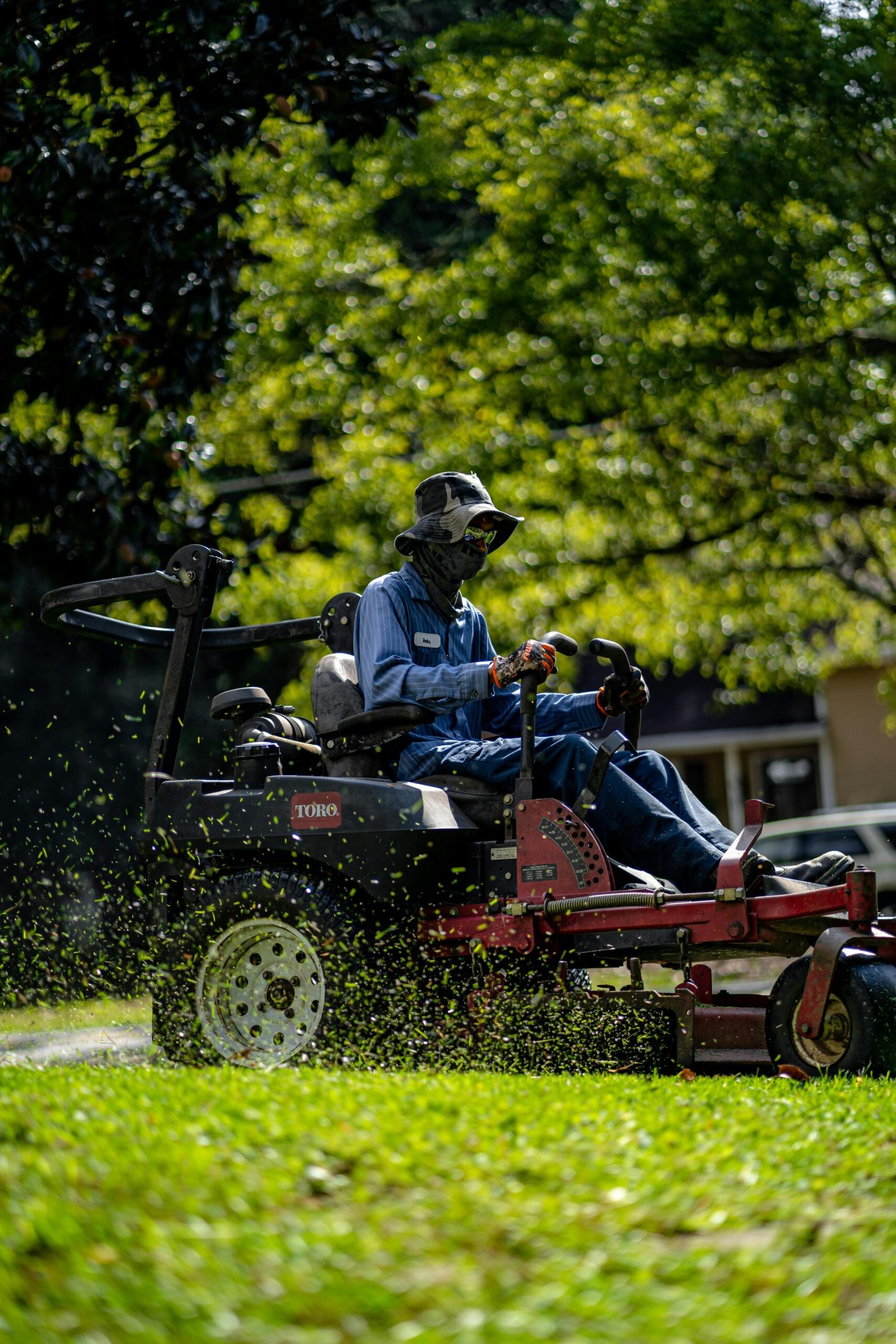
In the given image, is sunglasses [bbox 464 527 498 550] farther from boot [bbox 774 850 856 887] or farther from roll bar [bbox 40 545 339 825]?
boot [bbox 774 850 856 887]

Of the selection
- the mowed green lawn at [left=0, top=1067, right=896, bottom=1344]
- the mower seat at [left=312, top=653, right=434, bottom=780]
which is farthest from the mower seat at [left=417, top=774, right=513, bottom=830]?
the mowed green lawn at [left=0, top=1067, right=896, bottom=1344]

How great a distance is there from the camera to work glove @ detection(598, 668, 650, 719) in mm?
6746

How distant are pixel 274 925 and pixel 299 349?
13.9m

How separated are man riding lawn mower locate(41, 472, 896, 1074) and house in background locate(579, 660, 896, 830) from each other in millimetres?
23008

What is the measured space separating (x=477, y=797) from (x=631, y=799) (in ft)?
2.04

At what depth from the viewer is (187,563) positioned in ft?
22.9

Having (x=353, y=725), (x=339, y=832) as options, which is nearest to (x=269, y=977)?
(x=339, y=832)

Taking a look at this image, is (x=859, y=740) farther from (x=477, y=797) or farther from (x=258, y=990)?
(x=258, y=990)

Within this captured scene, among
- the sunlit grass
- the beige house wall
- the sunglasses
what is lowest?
the sunlit grass

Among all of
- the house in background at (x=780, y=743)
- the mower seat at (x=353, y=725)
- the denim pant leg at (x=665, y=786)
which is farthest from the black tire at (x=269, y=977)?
the house in background at (x=780, y=743)

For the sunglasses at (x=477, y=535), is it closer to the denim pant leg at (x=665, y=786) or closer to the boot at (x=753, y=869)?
the denim pant leg at (x=665, y=786)

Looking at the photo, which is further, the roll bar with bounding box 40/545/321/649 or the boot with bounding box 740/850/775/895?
the roll bar with bounding box 40/545/321/649

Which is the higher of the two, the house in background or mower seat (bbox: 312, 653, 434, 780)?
the house in background

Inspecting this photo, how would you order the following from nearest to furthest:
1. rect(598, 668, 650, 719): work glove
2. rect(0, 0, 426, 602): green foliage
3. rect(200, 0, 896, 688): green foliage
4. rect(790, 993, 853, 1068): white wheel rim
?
1. rect(790, 993, 853, 1068): white wheel rim
2. rect(598, 668, 650, 719): work glove
3. rect(0, 0, 426, 602): green foliage
4. rect(200, 0, 896, 688): green foliage
